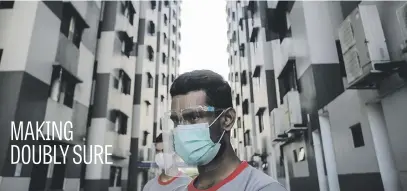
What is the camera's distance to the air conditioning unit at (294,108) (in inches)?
392

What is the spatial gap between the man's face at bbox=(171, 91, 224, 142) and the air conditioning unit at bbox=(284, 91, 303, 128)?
A: 8513mm

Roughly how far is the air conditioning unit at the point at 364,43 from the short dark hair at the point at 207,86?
14.7 ft

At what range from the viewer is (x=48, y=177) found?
991 centimetres

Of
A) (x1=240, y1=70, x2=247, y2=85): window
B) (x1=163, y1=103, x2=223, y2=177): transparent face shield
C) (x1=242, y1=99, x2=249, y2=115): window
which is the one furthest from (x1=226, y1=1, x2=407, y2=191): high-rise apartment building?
(x1=240, y1=70, x2=247, y2=85): window

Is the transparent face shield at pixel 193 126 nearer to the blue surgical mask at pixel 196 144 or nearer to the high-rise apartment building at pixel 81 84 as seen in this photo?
the blue surgical mask at pixel 196 144

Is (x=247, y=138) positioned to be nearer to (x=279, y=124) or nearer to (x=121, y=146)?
(x=121, y=146)

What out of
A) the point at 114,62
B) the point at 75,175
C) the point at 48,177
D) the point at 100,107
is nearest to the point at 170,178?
the point at 48,177

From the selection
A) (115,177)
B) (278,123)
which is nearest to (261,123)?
(278,123)

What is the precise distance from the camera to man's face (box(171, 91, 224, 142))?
6.42 feet

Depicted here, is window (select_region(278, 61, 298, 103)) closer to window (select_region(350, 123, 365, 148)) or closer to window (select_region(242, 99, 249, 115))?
window (select_region(350, 123, 365, 148))

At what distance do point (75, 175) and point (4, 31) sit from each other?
6347 mm

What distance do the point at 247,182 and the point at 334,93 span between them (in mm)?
8630

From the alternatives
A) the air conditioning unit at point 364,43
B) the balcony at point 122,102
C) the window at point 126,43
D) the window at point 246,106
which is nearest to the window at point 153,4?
the window at point 126,43

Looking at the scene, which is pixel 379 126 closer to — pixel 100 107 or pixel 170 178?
pixel 170 178
